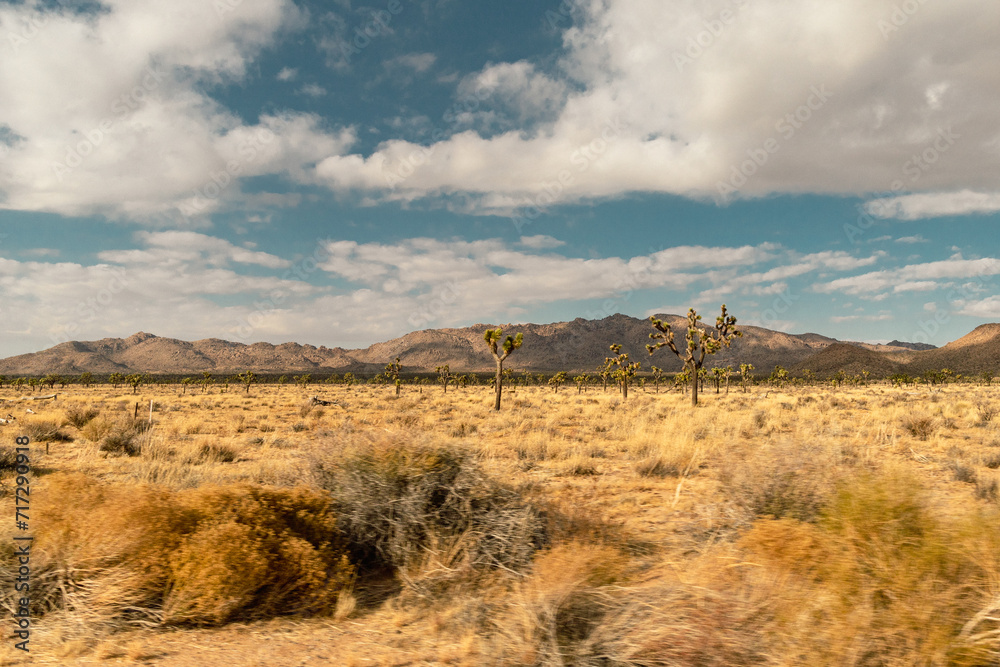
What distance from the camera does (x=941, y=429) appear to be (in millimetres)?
15672

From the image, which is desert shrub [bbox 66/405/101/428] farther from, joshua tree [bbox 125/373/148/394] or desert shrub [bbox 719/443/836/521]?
joshua tree [bbox 125/373/148/394]

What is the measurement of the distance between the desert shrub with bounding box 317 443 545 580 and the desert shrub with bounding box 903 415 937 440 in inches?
612

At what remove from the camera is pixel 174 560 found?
467cm

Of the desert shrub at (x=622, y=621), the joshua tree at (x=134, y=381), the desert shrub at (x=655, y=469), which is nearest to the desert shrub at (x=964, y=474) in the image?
the desert shrub at (x=655, y=469)

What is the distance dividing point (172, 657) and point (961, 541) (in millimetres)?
6619

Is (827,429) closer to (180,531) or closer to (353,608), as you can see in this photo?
(353,608)

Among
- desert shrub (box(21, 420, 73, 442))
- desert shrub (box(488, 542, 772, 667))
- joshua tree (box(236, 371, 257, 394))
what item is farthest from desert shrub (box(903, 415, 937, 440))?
joshua tree (box(236, 371, 257, 394))

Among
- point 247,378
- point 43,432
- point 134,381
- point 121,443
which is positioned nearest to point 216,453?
point 121,443

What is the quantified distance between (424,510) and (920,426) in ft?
56.5

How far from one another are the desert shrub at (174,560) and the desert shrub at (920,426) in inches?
700

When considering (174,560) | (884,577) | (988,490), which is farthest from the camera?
(988,490)

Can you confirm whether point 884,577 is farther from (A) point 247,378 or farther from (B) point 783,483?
(A) point 247,378

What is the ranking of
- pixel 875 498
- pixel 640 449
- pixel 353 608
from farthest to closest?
1. pixel 640 449
2. pixel 353 608
3. pixel 875 498

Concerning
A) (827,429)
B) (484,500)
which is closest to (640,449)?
(827,429)
